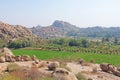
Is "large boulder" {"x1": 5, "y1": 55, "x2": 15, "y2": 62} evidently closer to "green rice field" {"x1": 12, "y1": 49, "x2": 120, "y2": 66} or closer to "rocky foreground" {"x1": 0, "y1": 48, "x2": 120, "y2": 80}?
"rocky foreground" {"x1": 0, "y1": 48, "x2": 120, "y2": 80}

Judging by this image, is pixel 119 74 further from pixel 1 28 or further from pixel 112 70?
pixel 1 28

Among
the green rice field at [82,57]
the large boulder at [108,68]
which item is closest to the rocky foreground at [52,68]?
the large boulder at [108,68]

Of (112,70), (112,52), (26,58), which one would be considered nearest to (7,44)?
(112,52)

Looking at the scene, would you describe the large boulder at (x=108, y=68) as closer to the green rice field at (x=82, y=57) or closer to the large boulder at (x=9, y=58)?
the large boulder at (x=9, y=58)

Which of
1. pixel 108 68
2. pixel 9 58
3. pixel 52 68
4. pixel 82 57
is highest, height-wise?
pixel 9 58

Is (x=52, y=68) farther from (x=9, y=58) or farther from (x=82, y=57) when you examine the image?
(x=82, y=57)

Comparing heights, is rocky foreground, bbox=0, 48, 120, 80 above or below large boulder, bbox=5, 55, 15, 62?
below

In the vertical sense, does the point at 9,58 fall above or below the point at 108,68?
above

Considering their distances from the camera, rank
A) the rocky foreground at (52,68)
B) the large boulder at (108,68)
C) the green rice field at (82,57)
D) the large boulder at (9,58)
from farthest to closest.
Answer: the green rice field at (82,57), the large boulder at (9,58), the large boulder at (108,68), the rocky foreground at (52,68)

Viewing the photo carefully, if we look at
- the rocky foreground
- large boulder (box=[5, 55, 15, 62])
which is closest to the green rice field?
the rocky foreground

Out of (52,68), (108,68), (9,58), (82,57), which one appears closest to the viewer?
(52,68)

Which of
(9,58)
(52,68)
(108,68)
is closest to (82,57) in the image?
(108,68)

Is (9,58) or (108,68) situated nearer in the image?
(108,68)

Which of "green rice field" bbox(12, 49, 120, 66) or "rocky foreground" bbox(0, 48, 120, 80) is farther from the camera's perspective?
"green rice field" bbox(12, 49, 120, 66)
